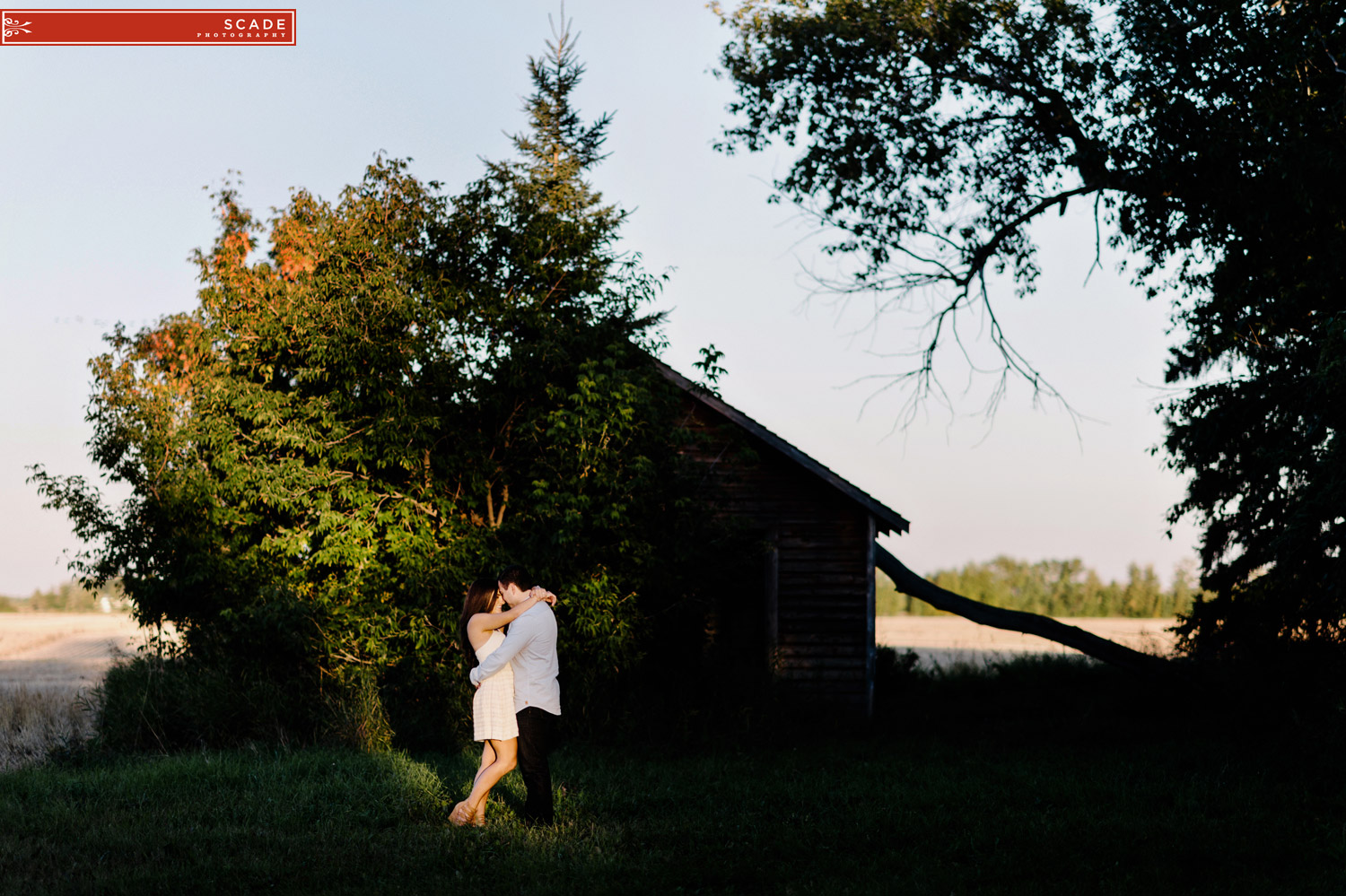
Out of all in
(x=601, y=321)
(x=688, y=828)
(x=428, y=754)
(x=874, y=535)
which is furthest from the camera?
(x=874, y=535)

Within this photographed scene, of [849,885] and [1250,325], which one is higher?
[1250,325]

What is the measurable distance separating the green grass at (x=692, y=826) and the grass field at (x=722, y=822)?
28 mm

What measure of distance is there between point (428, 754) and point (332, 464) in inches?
172

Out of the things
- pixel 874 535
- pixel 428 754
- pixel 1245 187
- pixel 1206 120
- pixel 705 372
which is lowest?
pixel 428 754

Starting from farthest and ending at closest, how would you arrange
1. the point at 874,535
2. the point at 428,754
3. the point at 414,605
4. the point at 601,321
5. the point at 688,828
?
1. the point at 874,535
2. the point at 601,321
3. the point at 414,605
4. the point at 428,754
5. the point at 688,828

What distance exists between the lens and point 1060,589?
6769 cm

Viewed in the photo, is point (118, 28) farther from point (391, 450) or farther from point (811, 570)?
point (811, 570)

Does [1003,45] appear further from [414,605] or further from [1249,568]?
[414,605]

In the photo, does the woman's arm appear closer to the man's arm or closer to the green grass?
the man's arm

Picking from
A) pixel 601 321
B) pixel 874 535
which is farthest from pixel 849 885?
pixel 874 535

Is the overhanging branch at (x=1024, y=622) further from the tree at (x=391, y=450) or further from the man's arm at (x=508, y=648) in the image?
the man's arm at (x=508, y=648)

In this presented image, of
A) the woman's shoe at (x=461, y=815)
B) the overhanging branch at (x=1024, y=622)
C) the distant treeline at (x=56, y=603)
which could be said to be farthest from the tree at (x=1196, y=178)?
the distant treeline at (x=56, y=603)

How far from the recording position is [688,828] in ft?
27.9

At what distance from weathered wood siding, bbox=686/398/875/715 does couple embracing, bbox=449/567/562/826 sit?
28.9 ft
